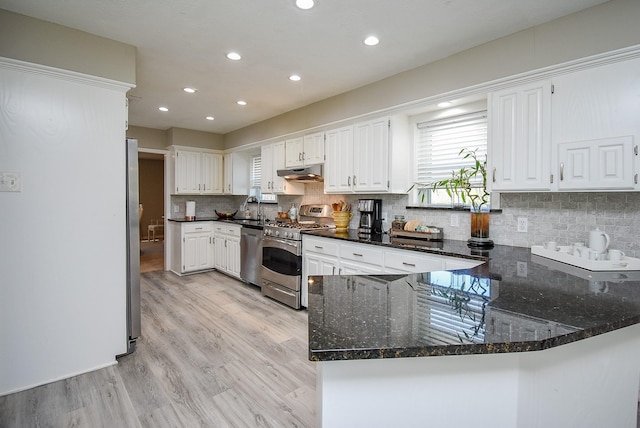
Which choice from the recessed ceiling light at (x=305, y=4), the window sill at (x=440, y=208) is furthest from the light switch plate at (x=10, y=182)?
the window sill at (x=440, y=208)

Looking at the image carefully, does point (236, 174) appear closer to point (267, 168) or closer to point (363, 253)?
point (267, 168)

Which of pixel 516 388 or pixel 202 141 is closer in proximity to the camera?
pixel 516 388

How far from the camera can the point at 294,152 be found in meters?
4.33

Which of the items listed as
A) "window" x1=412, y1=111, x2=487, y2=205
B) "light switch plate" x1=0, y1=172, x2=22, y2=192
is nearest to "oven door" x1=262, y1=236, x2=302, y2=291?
"window" x1=412, y1=111, x2=487, y2=205

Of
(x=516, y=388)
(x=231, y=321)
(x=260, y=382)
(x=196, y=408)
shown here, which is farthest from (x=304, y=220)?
(x=516, y=388)

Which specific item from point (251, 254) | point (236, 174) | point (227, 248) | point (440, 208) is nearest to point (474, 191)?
point (440, 208)

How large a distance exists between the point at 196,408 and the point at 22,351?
1.30m

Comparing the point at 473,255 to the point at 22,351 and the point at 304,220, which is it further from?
the point at 22,351

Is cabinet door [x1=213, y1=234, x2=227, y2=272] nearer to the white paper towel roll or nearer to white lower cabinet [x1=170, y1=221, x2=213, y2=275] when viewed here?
white lower cabinet [x1=170, y1=221, x2=213, y2=275]

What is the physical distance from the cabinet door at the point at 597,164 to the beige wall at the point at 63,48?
3254 millimetres

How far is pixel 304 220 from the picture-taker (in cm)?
461

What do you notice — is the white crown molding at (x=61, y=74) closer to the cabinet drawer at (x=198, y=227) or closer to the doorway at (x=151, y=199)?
the cabinet drawer at (x=198, y=227)

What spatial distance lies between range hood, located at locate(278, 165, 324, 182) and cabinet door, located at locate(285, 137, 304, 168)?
11cm

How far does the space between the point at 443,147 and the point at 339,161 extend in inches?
45.2
